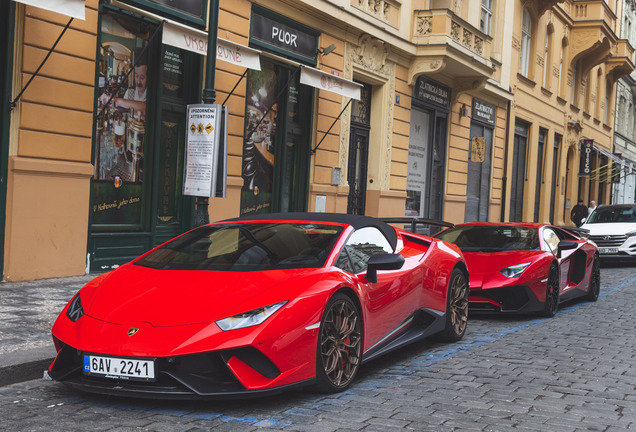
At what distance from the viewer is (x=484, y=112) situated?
25.3 m

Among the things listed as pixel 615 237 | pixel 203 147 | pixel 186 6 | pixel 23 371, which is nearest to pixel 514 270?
pixel 203 147

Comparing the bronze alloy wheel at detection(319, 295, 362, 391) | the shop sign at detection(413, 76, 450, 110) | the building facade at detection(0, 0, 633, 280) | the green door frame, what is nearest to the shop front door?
the building facade at detection(0, 0, 633, 280)

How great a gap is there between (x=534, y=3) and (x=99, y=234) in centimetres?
2175

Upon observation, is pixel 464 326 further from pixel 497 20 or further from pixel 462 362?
pixel 497 20

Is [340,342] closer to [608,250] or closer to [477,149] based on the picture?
[608,250]

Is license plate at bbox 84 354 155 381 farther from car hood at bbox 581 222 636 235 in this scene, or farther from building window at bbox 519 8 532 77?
building window at bbox 519 8 532 77

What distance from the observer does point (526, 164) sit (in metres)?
30.4

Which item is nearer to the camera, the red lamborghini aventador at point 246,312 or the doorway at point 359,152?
the red lamborghini aventador at point 246,312

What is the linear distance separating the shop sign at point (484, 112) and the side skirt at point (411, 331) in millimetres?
17894

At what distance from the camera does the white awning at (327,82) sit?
14625 millimetres

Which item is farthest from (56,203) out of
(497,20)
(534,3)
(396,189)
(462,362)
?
(534,3)

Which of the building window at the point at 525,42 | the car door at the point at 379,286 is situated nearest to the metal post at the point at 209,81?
the car door at the point at 379,286

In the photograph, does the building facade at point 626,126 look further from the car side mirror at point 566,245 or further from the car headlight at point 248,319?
the car headlight at point 248,319

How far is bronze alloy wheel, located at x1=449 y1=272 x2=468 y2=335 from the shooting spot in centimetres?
763
